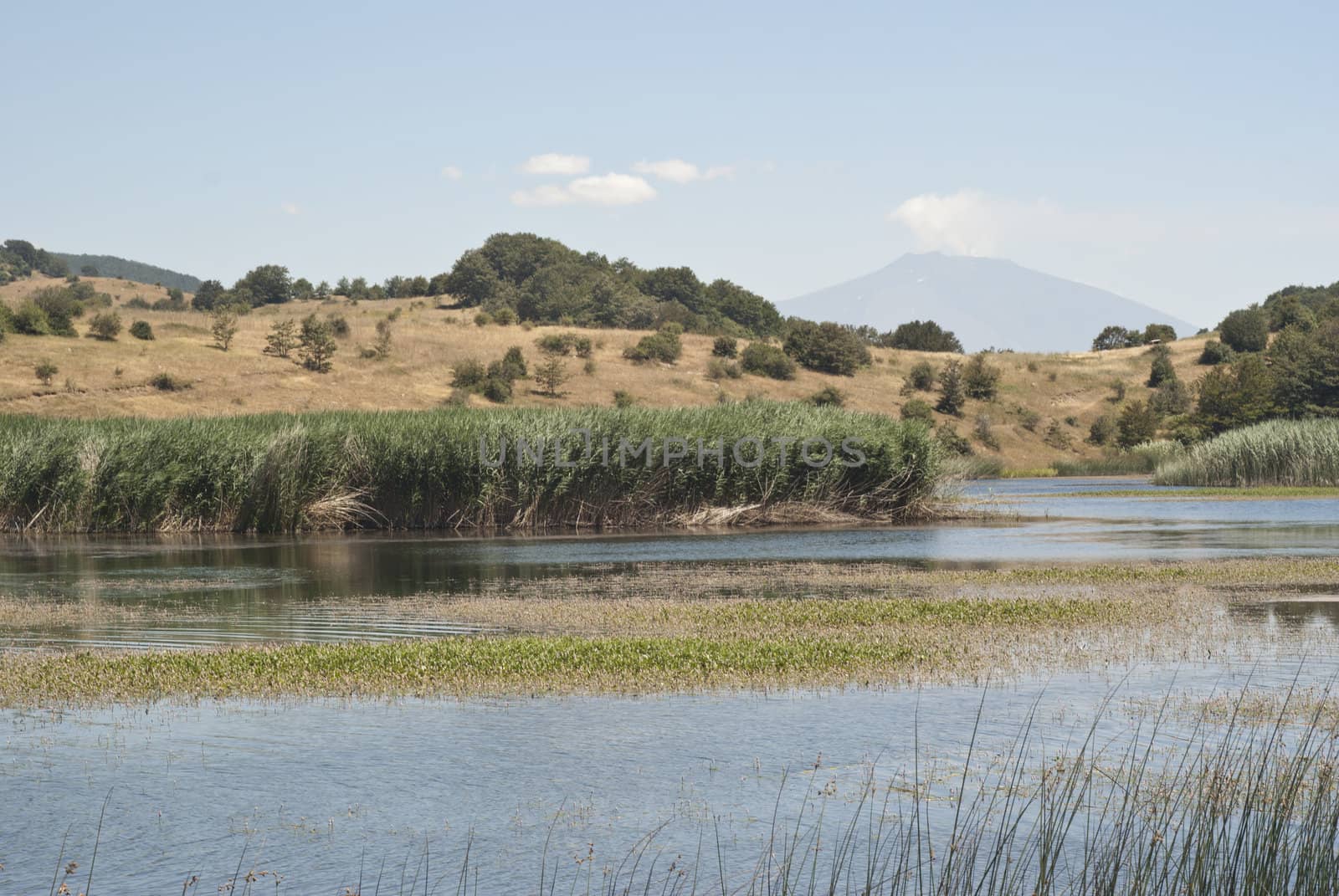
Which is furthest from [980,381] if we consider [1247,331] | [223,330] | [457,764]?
[457,764]

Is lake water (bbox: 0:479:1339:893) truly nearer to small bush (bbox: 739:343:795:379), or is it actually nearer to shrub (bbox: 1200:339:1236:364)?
small bush (bbox: 739:343:795:379)

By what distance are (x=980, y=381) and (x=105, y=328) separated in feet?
193

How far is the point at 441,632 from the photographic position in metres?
18.4

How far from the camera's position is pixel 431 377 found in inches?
3433

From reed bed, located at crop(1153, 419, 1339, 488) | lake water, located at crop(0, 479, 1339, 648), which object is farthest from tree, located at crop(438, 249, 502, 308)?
lake water, located at crop(0, 479, 1339, 648)

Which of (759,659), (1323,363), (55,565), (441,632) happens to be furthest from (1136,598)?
(1323,363)

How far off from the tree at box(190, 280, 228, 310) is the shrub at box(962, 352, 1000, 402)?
218 ft

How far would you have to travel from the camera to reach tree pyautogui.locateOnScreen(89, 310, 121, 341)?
3248 inches

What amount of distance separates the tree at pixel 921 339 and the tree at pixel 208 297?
61090 millimetres

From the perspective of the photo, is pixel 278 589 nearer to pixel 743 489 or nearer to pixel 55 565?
pixel 55 565

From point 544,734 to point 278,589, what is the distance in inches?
520

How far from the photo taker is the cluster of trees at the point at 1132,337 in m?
128

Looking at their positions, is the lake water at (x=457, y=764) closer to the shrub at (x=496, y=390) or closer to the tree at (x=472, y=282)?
the shrub at (x=496, y=390)

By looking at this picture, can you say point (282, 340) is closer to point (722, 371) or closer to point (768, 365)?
point (722, 371)
